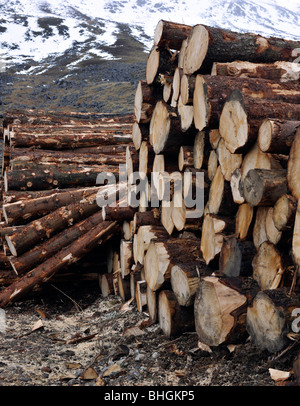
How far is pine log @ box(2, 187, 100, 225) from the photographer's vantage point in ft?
17.2

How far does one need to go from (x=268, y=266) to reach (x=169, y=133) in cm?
169

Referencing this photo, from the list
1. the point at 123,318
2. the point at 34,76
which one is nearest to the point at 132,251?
the point at 123,318

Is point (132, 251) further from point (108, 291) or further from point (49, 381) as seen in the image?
point (49, 381)

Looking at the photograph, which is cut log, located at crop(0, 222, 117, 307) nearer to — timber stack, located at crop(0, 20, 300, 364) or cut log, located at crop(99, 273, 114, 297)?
timber stack, located at crop(0, 20, 300, 364)

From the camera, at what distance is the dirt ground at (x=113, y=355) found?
8.14 ft

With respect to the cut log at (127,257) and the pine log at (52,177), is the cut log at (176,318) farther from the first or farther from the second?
the pine log at (52,177)

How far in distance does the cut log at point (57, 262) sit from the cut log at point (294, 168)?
3.13m

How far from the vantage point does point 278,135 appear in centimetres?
232

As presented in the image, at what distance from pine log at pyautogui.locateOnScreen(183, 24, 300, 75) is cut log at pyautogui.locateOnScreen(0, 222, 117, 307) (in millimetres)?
2408

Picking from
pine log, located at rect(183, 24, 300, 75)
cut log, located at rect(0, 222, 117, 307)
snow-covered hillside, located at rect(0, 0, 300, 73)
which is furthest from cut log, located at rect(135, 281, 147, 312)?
snow-covered hillside, located at rect(0, 0, 300, 73)

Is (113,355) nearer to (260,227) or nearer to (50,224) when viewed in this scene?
(260,227)

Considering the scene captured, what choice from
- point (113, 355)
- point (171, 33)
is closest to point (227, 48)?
point (171, 33)

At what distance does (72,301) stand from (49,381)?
242 cm
